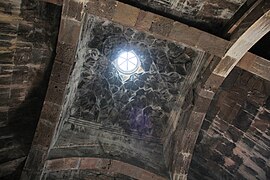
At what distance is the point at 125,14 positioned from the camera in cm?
452

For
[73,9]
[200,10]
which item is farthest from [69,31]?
[200,10]

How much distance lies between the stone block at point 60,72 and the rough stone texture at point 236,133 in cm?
283

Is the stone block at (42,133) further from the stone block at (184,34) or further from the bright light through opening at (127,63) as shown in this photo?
the stone block at (184,34)

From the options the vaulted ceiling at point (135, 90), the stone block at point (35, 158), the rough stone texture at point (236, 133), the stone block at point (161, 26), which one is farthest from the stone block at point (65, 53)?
the rough stone texture at point (236, 133)

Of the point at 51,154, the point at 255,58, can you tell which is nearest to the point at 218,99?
the point at 255,58

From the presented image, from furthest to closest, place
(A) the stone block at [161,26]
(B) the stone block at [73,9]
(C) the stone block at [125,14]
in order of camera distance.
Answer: (A) the stone block at [161,26] → (C) the stone block at [125,14] → (B) the stone block at [73,9]

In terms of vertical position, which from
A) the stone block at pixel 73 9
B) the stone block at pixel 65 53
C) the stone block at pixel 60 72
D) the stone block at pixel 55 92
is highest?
the stone block at pixel 73 9

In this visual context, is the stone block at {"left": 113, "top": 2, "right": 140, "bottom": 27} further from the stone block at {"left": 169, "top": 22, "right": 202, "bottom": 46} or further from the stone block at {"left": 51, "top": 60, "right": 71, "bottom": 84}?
the stone block at {"left": 51, "top": 60, "right": 71, "bottom": 84}

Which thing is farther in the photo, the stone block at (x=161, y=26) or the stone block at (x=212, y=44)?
the stone block at (x=212, y=44)

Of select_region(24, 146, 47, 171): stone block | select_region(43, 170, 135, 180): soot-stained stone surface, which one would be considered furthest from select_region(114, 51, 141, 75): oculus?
select_region(24, 146, 47, 171): stone block

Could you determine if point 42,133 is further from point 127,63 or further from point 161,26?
point 161,26

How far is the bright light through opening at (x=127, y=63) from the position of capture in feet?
20.2

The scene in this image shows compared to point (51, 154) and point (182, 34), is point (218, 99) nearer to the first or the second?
point (182, 34)

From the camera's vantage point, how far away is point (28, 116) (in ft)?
18.2
